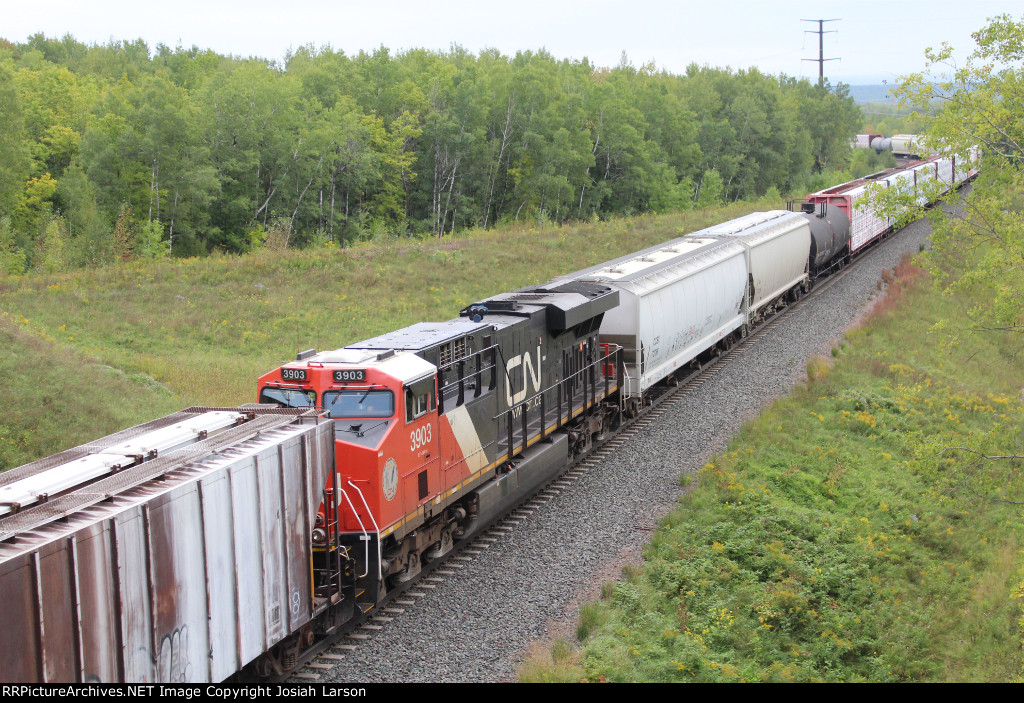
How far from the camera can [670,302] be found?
71.6 ft

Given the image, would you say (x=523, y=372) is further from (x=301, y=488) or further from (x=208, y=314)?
(x=208, y=314)

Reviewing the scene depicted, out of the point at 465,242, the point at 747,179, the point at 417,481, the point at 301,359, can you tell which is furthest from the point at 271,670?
the point at 747,179

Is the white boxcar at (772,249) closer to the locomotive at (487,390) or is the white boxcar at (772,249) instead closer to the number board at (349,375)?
the locomotive at (487,390)

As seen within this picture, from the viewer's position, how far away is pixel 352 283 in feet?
115

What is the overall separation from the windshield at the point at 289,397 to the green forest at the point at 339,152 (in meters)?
32.9

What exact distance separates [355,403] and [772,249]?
71.8 feet

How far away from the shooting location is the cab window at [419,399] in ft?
39.0

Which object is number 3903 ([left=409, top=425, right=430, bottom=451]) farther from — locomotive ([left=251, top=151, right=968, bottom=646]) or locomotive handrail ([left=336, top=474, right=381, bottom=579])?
locomotive handrail ([left=336, top=474, right=381, bottom=579])

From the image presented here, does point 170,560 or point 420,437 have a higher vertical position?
point 420,437

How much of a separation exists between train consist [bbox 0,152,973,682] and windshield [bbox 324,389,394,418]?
3 centimetres

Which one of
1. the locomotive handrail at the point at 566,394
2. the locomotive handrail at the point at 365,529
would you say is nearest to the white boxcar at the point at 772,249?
the locomotive handrail at the point at 566,394

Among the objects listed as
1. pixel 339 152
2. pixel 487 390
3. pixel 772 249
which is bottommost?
pixel 487 390

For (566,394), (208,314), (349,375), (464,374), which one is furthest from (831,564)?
(208,314)

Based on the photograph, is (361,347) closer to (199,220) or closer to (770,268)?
(770,268)
